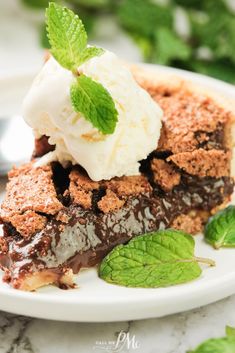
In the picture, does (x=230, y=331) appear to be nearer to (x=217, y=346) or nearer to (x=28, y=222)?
(x=217, y=346)

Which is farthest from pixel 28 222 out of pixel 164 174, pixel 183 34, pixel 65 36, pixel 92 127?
pixel 183 34

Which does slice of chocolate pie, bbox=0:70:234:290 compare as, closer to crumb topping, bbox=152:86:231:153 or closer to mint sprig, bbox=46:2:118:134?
crumb topping, bbox=152:86:231:153

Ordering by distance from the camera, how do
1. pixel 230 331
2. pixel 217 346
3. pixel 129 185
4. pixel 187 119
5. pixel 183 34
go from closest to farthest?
pixel 217 346
pixel 230 331
pixel 129 185
pixel 187 119
pixel 183 34

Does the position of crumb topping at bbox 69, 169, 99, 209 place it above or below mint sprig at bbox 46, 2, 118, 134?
below

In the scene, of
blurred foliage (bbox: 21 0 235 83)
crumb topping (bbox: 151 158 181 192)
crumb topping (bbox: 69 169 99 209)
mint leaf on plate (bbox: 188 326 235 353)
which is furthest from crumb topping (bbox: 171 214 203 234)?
blurred foliage (bbox: 21 0 235 83)

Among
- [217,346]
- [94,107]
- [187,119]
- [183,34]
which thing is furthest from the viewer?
[183,34]

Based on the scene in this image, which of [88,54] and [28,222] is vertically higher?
[88,54]

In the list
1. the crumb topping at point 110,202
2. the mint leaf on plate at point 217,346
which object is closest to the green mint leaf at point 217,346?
the mint leaf on plate at point 217,346
